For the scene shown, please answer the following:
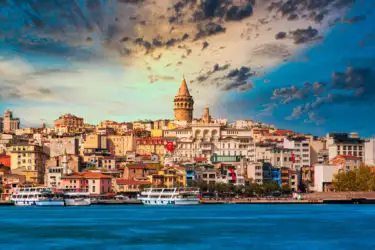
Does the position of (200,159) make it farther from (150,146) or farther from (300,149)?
(150,146)

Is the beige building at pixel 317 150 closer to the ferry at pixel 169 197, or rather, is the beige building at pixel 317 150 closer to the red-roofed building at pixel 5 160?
the ferry at pixel 169 197

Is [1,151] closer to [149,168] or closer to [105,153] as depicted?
[105,153]

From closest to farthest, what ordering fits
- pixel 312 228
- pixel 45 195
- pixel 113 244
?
pixel 113 244
pixel 312 228
pixel 45 195

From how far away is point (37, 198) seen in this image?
305 ft

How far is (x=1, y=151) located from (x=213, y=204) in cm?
5462

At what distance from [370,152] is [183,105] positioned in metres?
45.7

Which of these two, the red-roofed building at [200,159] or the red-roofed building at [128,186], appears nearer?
the red-roofed building at [128,186]

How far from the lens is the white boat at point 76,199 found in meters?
93.4

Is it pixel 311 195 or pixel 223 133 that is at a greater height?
pixel 223 133

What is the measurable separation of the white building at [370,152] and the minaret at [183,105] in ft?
141

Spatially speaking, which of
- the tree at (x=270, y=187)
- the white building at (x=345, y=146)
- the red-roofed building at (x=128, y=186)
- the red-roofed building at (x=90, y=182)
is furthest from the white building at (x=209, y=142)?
the red-roofed building at (x=90, y=182)

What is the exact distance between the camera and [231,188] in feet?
331

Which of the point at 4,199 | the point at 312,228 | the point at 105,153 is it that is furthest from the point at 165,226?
the point at 105,153

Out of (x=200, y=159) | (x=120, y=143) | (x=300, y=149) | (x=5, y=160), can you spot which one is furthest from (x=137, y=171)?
(x=120, y=143)
